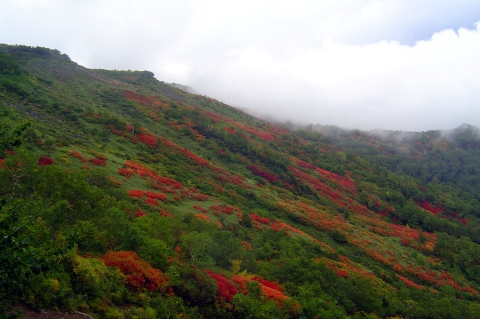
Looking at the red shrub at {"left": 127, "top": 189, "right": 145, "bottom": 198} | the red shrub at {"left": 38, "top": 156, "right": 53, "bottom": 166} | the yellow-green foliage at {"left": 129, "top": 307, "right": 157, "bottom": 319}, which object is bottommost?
the yellow-green foliage at {"left": 129, "top": 307, "right": 157, "bottom": 319}

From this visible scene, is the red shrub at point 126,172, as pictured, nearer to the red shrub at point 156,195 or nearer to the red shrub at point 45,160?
the red shrub at point 156,195

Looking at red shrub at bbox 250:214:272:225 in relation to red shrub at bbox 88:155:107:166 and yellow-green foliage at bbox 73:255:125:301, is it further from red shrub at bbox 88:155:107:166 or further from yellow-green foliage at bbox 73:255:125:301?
yellow-green foliage at bbox 73:255:125:301

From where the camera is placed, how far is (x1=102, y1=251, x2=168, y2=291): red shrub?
1592 centimetres

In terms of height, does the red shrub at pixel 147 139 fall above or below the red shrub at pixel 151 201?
above

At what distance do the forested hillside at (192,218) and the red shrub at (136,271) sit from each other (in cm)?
7

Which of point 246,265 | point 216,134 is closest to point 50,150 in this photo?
point 246,265

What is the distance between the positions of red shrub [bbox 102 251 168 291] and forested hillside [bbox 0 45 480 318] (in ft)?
0.23

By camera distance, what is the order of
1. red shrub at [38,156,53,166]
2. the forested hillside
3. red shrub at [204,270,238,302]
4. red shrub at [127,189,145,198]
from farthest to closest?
red shrub at [127,189,145,198]
red shrub at [38,156,53,166]
red shrub at [204,270,238,302]
the forested hillside

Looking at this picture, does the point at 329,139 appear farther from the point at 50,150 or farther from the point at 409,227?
the point at 50,150

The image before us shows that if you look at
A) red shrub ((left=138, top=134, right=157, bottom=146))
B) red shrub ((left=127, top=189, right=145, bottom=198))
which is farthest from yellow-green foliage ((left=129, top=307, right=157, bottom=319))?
red shrub ((left=138, top=134, right=157, bottom=146))

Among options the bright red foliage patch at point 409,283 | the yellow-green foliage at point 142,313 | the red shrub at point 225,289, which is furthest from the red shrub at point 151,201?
the bright red foliage patch at point 409,283

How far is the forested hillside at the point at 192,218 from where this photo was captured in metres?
14.3

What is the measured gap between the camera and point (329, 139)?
472ft

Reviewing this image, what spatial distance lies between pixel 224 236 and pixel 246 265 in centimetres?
320
